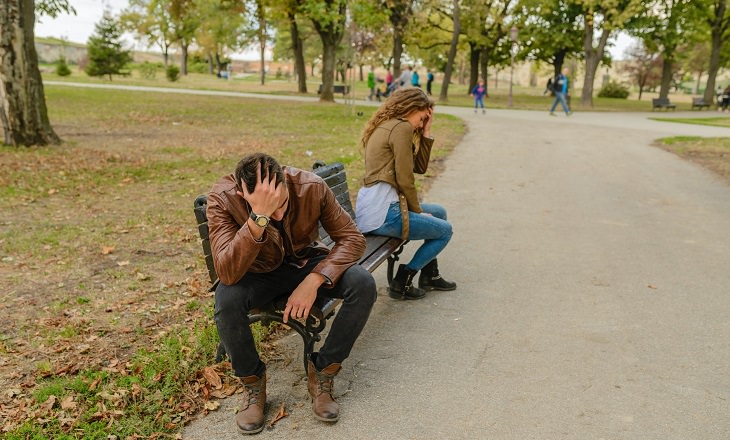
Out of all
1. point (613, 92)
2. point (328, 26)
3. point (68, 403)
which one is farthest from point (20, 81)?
point (613, 92)

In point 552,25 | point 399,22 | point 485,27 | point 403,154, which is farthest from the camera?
point 485,27

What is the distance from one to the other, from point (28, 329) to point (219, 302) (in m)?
1.86

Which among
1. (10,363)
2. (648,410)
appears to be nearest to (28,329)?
(10,363)

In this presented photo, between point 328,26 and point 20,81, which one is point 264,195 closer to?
point 20,81

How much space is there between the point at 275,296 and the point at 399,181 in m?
1.51

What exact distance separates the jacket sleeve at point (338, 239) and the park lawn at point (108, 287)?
2.90 ft

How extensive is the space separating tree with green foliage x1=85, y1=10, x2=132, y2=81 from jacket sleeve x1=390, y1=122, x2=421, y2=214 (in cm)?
4283

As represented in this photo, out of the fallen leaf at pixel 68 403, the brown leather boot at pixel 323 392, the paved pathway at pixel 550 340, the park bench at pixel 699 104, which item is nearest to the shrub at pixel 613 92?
the park bench at pixel 699 104

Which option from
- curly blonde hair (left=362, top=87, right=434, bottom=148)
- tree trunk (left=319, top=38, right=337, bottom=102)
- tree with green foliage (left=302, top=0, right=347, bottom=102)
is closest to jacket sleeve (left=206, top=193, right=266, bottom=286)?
curly blonde hair (left=362, top=87, right=434, bottom=148)

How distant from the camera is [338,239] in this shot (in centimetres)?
330

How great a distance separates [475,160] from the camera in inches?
453

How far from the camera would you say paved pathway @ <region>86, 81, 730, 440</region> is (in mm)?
3082

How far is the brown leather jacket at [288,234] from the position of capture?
288 cm

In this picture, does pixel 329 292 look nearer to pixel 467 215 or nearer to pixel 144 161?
pixel 467 215
